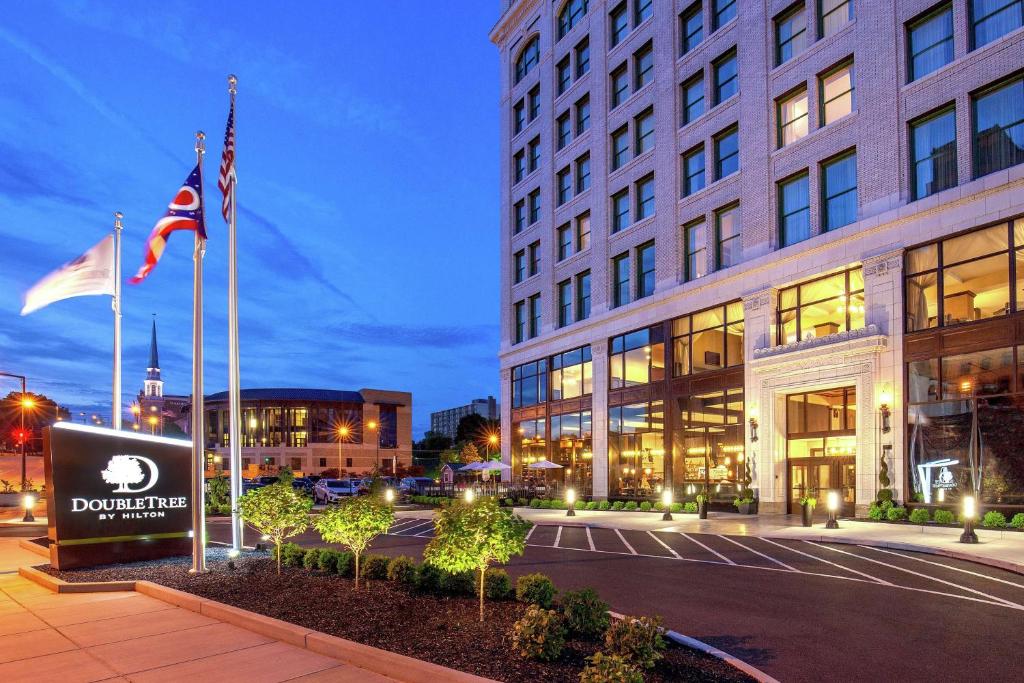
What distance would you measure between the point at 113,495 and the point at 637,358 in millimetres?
26989

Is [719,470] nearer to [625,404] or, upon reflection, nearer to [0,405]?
[625,404]

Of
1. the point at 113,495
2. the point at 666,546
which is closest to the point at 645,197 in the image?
the point at 666,546

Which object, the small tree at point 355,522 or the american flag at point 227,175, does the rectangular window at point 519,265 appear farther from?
the small tree at point 355,522

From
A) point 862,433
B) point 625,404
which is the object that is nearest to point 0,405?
point 625,404

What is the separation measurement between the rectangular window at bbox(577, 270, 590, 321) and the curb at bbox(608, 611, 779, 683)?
112 ft

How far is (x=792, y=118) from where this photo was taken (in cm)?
2994

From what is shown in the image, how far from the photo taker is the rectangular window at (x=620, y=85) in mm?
39562

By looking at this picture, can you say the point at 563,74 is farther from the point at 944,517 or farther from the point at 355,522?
the point at 355,522

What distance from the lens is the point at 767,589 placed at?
12594mm

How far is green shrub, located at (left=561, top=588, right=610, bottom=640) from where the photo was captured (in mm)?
8102

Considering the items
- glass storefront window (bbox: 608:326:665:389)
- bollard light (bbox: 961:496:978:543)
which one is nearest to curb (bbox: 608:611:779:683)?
bollard light (bbox: 961:496:978:543)

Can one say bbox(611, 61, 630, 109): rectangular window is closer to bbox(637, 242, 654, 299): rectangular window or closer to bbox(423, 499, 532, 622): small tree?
bbox(637, 242, 654, 299): rectangular window

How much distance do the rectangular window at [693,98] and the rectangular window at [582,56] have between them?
9.16m

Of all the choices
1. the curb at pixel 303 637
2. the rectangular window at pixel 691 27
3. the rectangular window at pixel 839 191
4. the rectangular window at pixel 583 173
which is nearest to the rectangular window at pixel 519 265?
the rectangular window at pixel 583 173
